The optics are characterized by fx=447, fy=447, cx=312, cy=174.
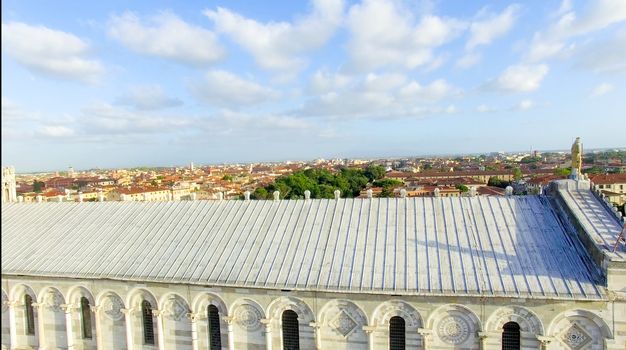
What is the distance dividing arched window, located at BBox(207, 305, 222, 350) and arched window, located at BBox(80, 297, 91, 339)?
660cm

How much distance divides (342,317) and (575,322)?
8862 mm

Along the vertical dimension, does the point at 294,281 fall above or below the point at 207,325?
above

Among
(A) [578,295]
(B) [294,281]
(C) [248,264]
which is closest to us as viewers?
(A) [578,295]

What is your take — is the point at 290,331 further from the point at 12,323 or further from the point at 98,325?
the point at 12,323

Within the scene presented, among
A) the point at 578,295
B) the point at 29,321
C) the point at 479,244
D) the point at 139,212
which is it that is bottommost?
the point at 29,321

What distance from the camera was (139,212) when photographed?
2577 cm

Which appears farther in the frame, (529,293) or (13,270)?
(13,270)

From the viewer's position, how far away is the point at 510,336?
17.5 metres

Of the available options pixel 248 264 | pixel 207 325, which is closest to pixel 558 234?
pixel 248 264

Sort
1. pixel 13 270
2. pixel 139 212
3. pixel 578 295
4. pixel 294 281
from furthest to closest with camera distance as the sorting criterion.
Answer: pixel 139 212 < pixel 13 270 < pixel 294 281 < pixel 578 295

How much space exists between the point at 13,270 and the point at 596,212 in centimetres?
2822

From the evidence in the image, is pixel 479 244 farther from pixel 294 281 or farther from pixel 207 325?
pixel 207 325

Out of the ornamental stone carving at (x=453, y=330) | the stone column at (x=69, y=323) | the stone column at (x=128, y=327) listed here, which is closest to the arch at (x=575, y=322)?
the ornamental stone carving at (x=453, y=330)

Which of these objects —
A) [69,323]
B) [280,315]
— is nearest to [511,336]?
[280,315]
